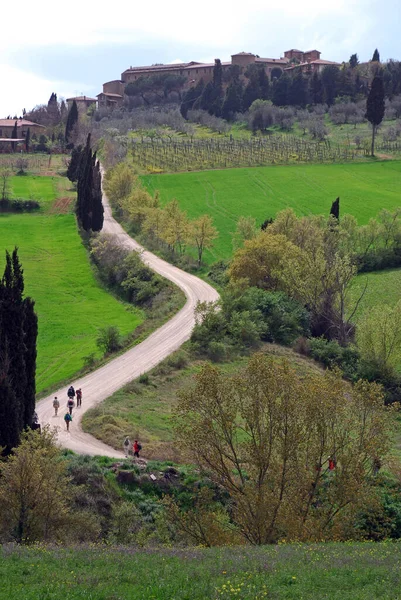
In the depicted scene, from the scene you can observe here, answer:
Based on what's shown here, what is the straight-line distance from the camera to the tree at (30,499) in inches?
810

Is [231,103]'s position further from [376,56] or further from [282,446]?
[282,446]

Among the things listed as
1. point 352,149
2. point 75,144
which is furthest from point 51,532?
point 75,144

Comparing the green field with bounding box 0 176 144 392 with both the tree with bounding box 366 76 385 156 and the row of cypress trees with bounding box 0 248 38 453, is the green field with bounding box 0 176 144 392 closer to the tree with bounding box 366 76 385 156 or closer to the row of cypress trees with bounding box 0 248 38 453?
the row of cypress trees with bounding box 0 248 38 453

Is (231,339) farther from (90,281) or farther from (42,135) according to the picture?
(42,135)

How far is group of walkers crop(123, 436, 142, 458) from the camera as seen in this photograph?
2891 centimetres

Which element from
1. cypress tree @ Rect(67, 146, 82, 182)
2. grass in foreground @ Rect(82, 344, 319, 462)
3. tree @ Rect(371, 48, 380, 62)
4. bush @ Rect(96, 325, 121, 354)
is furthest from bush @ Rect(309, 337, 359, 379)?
tree @ Rect(371, 48, 380, 62)

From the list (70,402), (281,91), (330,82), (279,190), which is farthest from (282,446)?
(330,82)

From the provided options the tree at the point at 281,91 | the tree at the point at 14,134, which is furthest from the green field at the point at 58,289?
the tree at the point at 281,91

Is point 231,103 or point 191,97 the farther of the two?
point 191,97

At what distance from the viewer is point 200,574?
606 inches

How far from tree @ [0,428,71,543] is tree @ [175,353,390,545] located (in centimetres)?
376

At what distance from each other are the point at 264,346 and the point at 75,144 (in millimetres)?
90919

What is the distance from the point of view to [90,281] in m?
69.2

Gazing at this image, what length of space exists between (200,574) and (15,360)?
14.7 m
